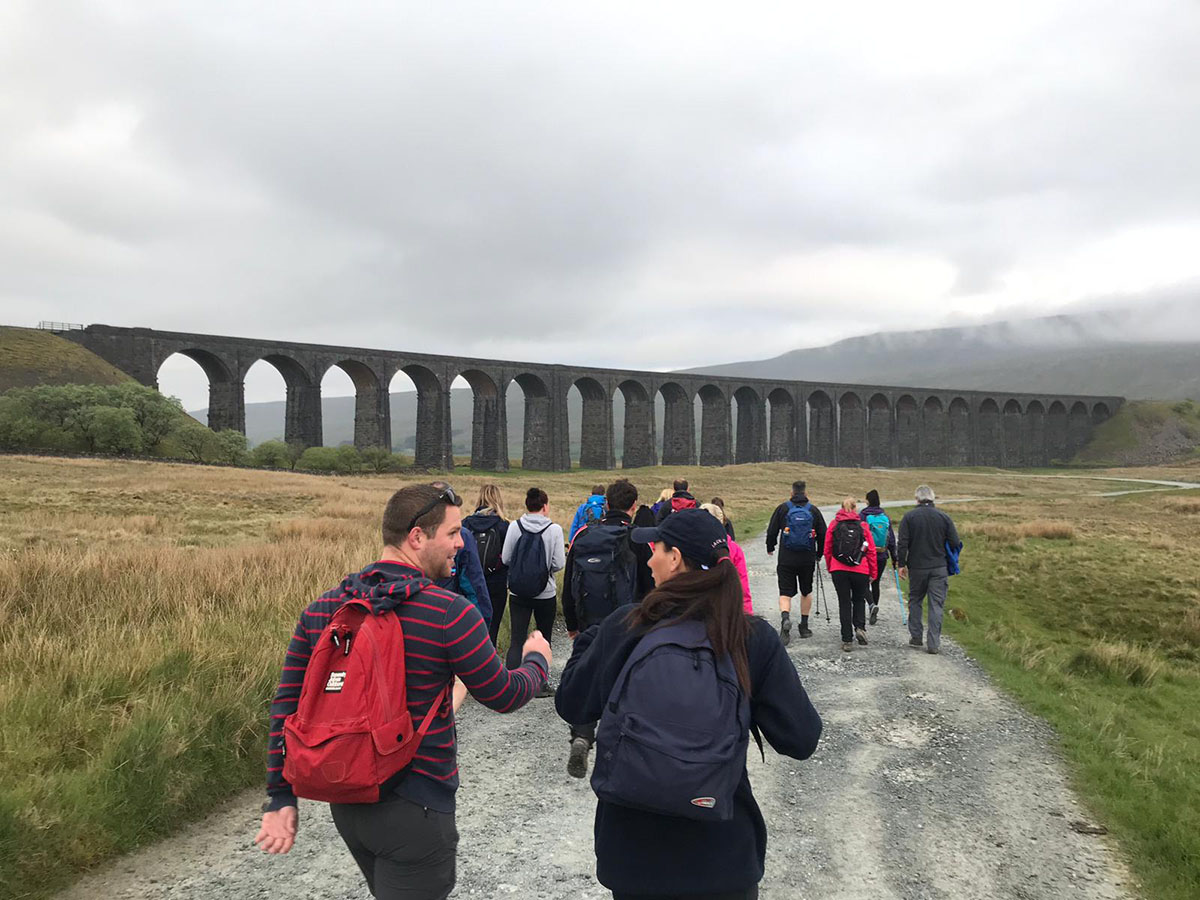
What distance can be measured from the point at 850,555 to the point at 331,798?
7718 mm

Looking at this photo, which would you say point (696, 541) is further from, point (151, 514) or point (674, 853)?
point (151, 514)

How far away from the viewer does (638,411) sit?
75875 millimetres

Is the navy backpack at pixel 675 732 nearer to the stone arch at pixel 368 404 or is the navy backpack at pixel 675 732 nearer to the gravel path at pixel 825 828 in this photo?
the gravel path at pixel 825 828

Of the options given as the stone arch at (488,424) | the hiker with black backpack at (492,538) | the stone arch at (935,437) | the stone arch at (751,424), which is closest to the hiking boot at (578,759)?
the hiker with black backpack at (492,538)

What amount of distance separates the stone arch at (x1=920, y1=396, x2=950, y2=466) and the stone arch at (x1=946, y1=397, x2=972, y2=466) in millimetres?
1825

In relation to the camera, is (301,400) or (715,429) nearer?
(301,400)

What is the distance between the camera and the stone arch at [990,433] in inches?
4171

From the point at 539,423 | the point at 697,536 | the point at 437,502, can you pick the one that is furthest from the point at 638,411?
the point at 697,536

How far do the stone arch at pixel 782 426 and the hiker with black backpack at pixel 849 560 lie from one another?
3269 inches

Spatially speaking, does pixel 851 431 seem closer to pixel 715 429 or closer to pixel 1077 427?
pixel 715 429

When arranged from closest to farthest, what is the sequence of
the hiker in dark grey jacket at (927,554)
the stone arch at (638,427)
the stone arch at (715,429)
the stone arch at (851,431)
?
the hiker in dark grey jacket at (927,554) < the stone arch at (638,427) < the stone arch at (715,429) < the stone arch at (851,431)

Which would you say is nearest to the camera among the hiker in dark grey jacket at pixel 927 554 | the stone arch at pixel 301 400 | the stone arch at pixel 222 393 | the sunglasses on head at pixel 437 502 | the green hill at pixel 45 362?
the sunglasses on head at pixel 437 502

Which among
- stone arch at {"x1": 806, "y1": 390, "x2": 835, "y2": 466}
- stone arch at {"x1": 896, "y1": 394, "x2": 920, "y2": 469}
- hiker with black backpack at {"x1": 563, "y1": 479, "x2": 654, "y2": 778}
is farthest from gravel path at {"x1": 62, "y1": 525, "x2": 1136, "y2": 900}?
stone arch at {"x1": 896, "y1": 394, "x2": 920, "y2": 469}

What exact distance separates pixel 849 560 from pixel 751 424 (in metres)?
79.8
